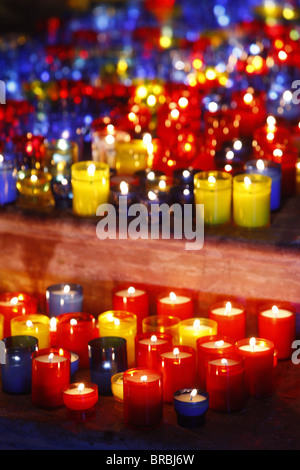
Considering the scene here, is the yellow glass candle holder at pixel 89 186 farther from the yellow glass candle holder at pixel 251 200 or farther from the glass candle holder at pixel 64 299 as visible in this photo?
the yellow glass candle holder at pixel 251 200

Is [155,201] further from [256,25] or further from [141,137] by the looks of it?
[256,25]

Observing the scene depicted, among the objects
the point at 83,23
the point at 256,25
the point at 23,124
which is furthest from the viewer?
the point at 83,23

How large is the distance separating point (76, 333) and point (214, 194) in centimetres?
75

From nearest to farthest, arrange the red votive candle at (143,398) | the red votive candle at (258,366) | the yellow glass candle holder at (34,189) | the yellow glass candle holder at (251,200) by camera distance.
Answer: the red votive candle at (143,398) → the red votive candle at (258,366) → the yellow glass candle holder at (251,200) → the yellow glass candle holder at (34,189)

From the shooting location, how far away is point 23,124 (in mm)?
4777

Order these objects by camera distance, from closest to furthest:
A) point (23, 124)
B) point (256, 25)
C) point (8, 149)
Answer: point (8, 149) < point (23, 124) < point (256, 25)

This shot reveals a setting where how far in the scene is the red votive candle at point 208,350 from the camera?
3153 mm

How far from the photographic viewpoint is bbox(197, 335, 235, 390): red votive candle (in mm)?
3153

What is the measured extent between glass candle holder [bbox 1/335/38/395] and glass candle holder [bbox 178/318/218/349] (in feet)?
1.74

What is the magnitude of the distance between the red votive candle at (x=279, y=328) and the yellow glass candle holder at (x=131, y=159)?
94 cm

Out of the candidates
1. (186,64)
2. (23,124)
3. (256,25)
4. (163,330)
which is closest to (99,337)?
(163,330)

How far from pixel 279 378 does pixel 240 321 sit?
25cm

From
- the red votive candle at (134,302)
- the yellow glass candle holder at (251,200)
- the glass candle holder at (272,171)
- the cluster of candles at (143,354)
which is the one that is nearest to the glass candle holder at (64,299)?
the cluster of candles at (143,354)

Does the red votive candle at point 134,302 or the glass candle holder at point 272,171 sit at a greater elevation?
the glass candle holder at point 272,171
